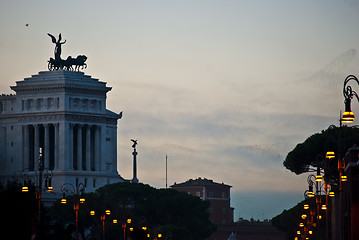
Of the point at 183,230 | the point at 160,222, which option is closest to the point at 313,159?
the point at 183,230

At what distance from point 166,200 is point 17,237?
104 metres

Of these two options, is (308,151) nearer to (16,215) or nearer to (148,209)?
(148,209)

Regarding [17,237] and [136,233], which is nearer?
[136,233]

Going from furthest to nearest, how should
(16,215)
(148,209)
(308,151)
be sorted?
(148,209) → (308,151) → (16,215)

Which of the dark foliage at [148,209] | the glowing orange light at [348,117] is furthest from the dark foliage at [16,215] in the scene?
the dark foliage at [148,209]

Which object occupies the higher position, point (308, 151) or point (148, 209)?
point (308, 151)

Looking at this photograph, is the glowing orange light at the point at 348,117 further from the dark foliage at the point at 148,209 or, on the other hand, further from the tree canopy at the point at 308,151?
the dark foliage at the point at 148,209

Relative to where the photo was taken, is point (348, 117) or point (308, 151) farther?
point (308, 151)

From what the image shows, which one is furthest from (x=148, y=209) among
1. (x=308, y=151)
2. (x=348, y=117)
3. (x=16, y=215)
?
(x=348, y=117)

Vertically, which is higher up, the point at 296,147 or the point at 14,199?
the point at 296,147

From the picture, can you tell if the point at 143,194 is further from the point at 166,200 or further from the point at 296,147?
the point at 296,147

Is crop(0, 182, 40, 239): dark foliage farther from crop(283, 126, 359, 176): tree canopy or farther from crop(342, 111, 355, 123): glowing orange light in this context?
crop(283, 126, 359, 176): tree canopy

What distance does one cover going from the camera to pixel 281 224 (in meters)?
177

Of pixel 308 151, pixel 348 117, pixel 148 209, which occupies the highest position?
pixel 308 151
